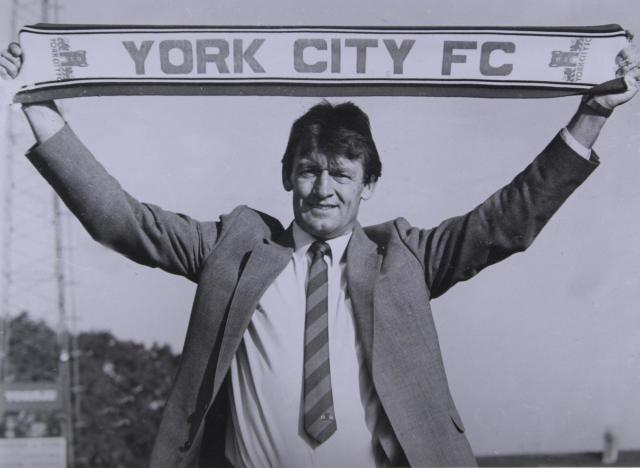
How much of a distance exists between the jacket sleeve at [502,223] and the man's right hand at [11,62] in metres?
1.27

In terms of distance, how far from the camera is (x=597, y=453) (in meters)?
2.48

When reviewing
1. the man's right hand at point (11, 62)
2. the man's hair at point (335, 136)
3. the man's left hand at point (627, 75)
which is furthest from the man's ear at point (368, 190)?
the man's right hand at point (11, 62)

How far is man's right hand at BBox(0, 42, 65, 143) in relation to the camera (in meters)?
2.35

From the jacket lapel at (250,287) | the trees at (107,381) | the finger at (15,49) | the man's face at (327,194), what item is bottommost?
the trees at (107,381)

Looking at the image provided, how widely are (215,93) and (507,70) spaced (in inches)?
34.9

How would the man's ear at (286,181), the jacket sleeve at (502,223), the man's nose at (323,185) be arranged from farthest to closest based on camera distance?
the man's ear at (286,181), the man's nose at (323,185), the jacket sleeve at (502,223)

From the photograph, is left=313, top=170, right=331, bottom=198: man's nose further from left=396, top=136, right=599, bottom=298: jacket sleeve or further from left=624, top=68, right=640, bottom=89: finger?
left=624, top=68, right=640, bottom=89: finger

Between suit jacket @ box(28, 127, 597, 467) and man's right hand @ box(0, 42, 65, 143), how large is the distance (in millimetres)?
59

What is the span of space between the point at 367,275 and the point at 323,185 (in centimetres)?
29

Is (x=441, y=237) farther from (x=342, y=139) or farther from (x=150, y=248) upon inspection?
(x=150, y=248)

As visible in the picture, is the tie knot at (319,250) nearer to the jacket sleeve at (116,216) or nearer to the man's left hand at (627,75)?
the jacket sleeve at (116,216)

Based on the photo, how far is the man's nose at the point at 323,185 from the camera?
7.89 ft

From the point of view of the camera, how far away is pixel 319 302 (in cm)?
236

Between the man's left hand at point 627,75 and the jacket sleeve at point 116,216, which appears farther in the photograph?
the man's left hand at point 627,75
